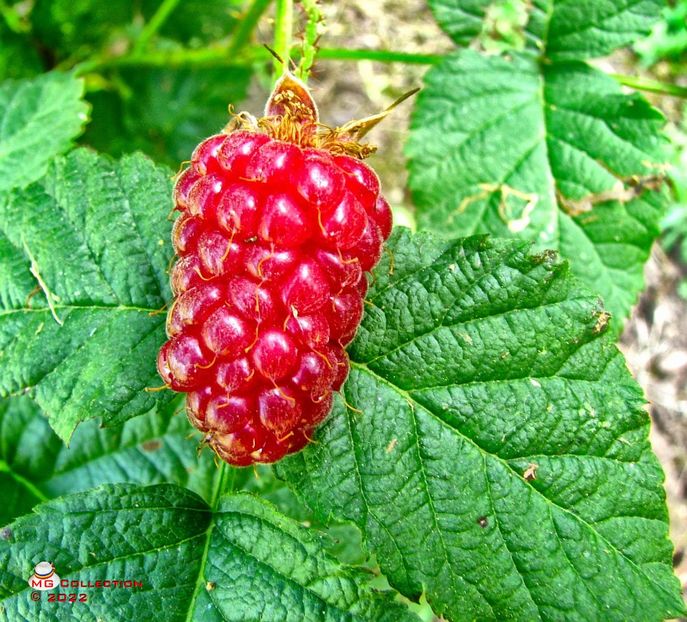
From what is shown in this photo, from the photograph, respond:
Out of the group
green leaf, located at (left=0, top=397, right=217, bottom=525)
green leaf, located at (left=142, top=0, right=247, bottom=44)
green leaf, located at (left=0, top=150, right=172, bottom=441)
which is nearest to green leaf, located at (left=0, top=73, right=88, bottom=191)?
green leaf, located at (left=0, top=150, right=172, bottom=441)

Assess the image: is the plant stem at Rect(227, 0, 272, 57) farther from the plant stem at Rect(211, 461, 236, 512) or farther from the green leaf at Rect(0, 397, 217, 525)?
the plant stem at Rect(211, 461, 236, 512)

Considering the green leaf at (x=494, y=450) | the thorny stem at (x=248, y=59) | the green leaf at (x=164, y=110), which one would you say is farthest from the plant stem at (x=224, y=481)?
the green leaf at (x=164, y=110)

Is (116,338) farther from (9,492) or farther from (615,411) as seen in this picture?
(615,411)

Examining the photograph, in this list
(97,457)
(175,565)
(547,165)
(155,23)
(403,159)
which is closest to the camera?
(175,565)

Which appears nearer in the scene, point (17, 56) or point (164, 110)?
point (17, 56)

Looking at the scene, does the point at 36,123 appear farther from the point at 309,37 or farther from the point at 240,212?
the point at 240,212

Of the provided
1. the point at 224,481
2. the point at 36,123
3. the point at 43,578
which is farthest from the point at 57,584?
the point at 36,123

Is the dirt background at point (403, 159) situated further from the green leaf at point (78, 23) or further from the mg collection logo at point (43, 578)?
the mg collection logo at point (43, 578)
